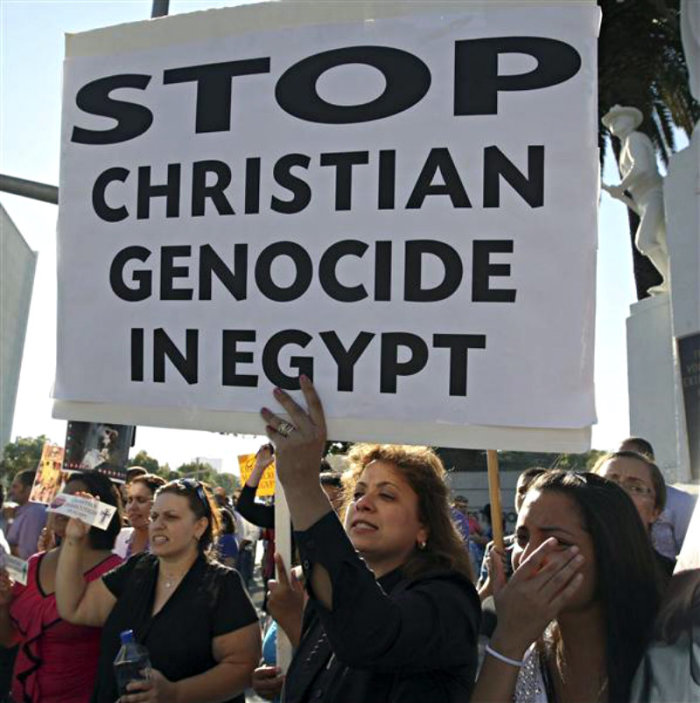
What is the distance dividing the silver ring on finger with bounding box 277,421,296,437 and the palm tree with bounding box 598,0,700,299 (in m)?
18.3

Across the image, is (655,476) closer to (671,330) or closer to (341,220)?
(341,220)

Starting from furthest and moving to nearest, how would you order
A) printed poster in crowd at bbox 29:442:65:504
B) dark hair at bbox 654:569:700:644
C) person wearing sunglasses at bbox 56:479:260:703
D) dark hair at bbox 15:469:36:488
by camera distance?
1. dark hair at bbox 15:469:36:488
2. printed poster in crowd at bbox 29:442:65:504
3. person wearing sunglasses at bbox 56:479:260:703
4. dark hair at bbox 654:569:700:644

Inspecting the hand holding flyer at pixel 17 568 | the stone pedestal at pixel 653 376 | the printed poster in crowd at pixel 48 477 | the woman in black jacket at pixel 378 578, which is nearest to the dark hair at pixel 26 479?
the printed poster in crowd at pixel 48 477

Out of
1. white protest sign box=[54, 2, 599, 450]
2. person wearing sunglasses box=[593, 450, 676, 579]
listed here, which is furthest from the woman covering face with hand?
person wearing sunglasses box=[593, 450, 676, 579]

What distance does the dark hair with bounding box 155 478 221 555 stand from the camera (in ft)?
11.9

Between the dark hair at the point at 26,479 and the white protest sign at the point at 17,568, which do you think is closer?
the white protest sign at the point at 17,568

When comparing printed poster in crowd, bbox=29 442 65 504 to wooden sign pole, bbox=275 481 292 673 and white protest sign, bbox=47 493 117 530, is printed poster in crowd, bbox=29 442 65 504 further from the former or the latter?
wooden sign pole, bbox=275 481 292 673

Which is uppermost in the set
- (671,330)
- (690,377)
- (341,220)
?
(671,330)

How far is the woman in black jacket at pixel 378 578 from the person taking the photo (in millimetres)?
2068

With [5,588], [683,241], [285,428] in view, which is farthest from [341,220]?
[683,241]

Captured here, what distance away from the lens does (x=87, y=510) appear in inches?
133

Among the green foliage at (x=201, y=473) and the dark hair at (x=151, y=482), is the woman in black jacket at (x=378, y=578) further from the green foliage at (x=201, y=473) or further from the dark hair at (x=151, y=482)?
the green foliage at (x=201, y=473)

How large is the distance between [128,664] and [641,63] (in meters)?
19.6

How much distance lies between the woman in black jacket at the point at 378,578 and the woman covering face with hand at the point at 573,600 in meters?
0.22
